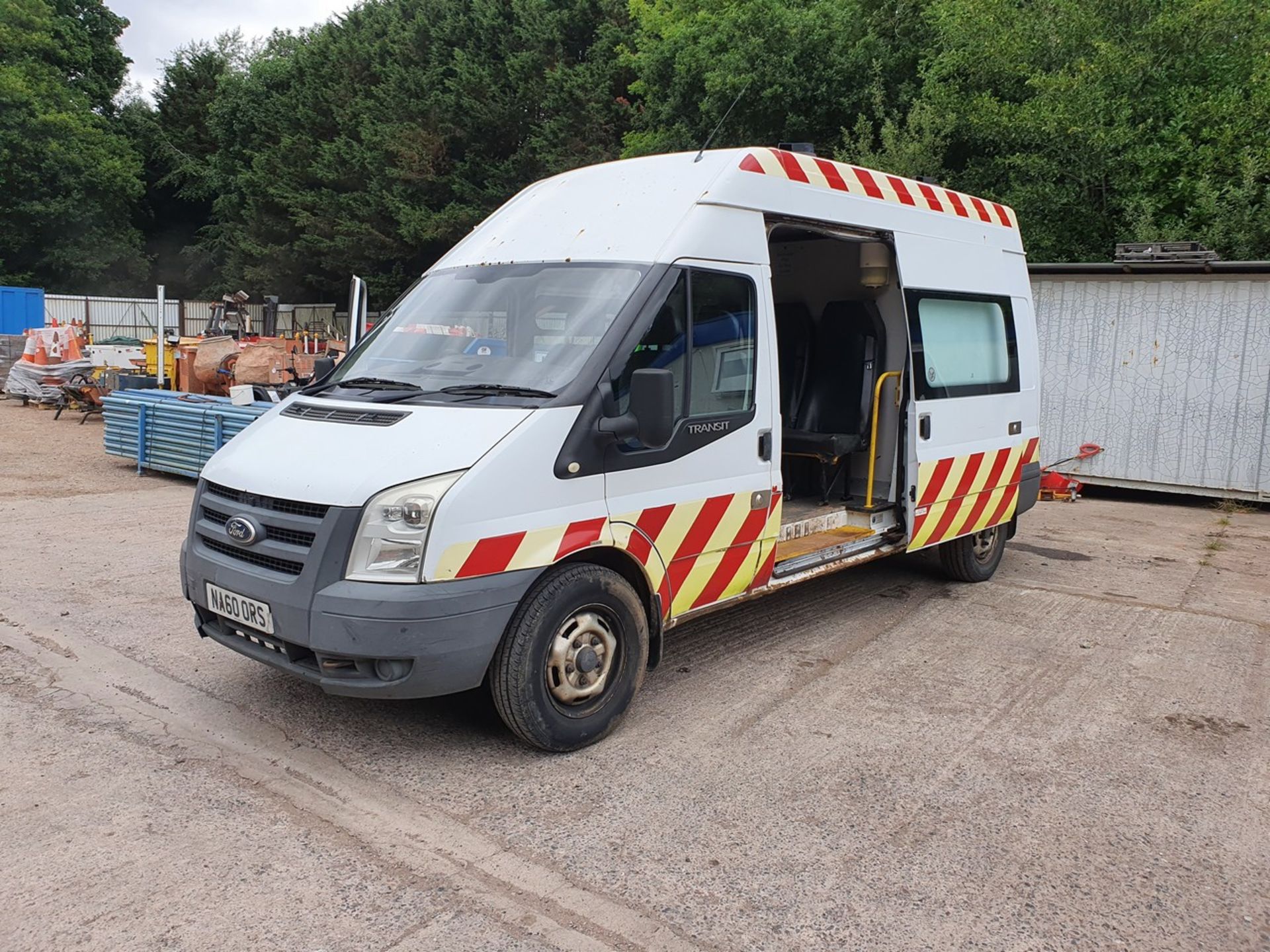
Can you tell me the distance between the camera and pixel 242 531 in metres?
→ 3.99

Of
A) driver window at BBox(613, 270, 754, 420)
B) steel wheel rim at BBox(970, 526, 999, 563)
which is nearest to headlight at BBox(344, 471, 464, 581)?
driver window at BBox(613, 270, 754, 420)

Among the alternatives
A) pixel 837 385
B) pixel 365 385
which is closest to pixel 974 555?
pixel 837 385

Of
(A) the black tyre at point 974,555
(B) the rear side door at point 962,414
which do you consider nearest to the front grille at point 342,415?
(B) the rear side door at point 962,414

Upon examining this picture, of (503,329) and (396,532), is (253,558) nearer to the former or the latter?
(396,532)

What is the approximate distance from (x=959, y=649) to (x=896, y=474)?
1.19 meters

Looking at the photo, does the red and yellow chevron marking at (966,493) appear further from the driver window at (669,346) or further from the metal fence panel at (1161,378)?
the metal fence panel at (1161,378)

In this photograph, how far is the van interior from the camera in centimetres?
616

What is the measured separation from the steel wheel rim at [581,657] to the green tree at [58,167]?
44756mm

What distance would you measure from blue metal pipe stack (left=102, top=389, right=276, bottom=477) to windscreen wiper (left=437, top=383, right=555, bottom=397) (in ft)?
22.2

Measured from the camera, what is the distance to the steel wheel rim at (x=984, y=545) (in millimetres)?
7309

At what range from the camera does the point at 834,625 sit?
6223 mm

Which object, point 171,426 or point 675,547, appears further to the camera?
point 171,426

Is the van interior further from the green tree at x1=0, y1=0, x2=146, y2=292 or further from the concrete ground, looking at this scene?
the green tree at x1=0, y1=0, x2=146, y2=292

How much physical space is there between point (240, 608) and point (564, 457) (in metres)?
1.46
